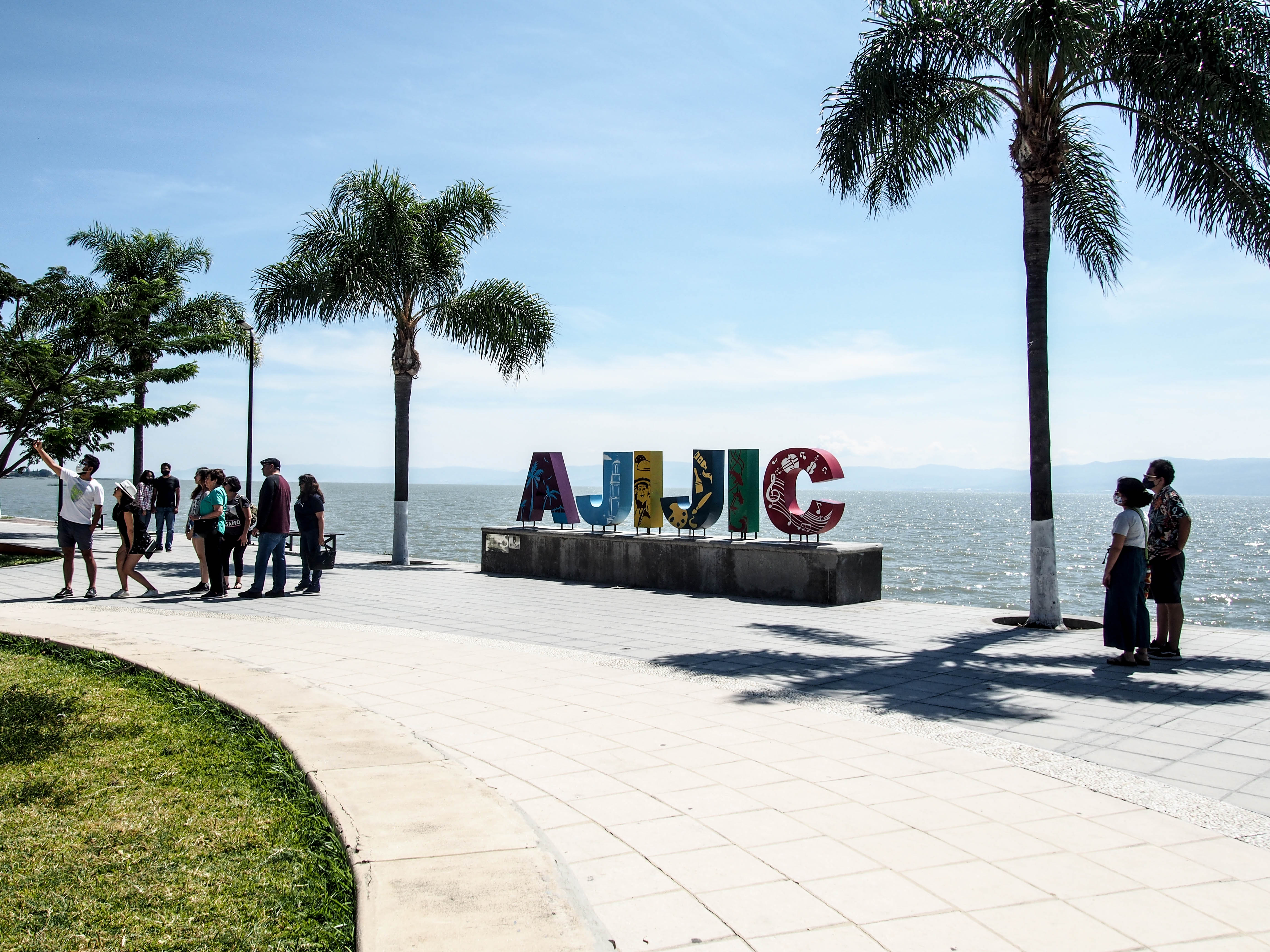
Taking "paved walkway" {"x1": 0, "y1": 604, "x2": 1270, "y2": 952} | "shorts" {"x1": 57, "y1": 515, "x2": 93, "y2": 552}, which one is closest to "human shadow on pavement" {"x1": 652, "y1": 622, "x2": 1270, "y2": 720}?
"paved walkway" {"x1": 0, "y1": 604, "x2": 1270, "y2": 952}

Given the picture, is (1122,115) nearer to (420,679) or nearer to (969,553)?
(420,679)

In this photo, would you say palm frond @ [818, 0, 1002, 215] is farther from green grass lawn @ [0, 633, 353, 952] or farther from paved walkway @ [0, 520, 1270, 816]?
green grass lawn @ [0, 633, 353, 952]

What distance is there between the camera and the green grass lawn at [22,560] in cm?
1680

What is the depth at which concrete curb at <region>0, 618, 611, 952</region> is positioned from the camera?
118 inches

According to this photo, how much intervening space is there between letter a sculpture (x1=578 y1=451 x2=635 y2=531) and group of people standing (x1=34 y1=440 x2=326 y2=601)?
4.84 m

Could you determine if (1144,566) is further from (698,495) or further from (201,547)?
(201,547)

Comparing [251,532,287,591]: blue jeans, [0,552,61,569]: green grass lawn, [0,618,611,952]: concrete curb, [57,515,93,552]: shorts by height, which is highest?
[57,515,93,552]: shorts

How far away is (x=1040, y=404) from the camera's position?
1192 centimetres

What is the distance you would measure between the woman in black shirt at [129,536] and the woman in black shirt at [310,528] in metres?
1.94

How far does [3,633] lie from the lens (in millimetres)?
8891

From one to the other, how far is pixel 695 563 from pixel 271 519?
6.17 metres

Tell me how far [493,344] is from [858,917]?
17.9 metres

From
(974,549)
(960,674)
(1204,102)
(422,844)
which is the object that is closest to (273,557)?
(960,674)

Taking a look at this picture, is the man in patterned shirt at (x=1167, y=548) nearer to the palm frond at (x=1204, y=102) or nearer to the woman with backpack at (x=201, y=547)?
the palm frond at (x=1204, y=102)
